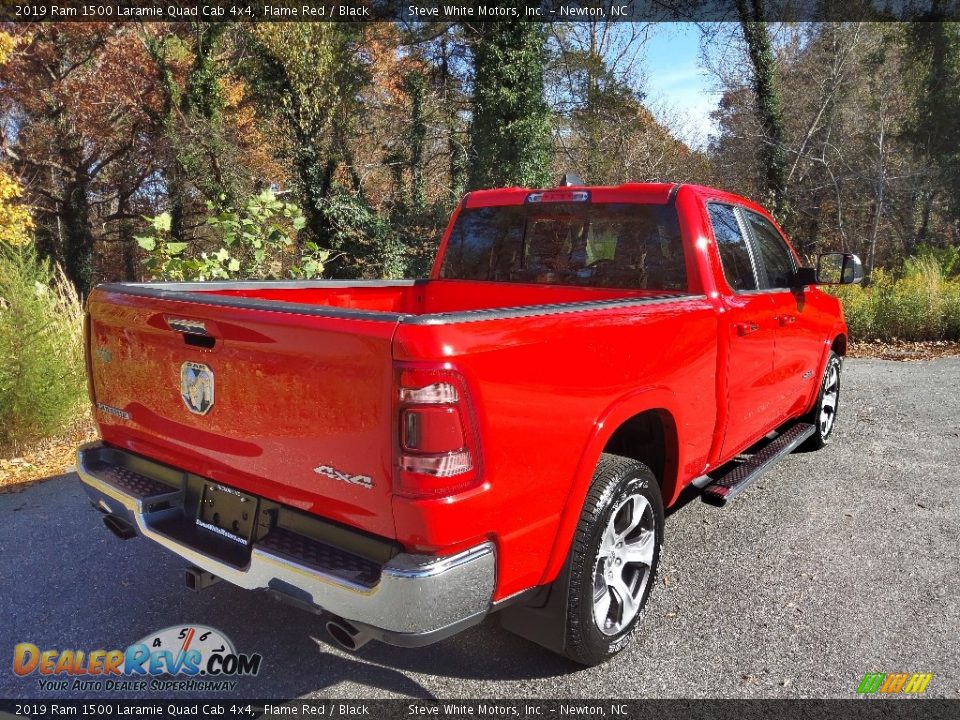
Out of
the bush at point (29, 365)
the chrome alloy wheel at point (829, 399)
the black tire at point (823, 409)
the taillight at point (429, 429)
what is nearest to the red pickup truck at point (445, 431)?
the taillight at point (429, 429)

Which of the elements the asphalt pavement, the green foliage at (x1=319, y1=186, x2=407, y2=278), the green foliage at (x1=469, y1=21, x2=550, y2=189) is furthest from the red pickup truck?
the green foliage at (x1=319, y1=186, x2=407, y2=278)

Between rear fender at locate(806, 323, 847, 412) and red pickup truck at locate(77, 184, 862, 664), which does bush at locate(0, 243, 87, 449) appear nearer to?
red pickup truck at locate(77, 184, 862, 664)

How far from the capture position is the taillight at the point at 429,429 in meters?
1.92

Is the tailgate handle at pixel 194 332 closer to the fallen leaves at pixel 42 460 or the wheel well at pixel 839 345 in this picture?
the fallen leaves at pixel 42 460

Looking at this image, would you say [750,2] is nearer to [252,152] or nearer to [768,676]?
[252,152]

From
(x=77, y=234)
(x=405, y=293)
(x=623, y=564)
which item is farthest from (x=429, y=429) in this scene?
(x=77, y=234)

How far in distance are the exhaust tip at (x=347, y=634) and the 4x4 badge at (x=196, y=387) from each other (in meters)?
0.91

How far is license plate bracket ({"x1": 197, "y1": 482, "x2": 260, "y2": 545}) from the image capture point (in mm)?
2365

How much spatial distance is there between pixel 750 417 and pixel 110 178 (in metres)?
27.4

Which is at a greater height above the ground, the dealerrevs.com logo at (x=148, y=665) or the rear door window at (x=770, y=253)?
the rear door window at (x=770, y=253)

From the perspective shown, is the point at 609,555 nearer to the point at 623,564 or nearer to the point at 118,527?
the point at 623,564

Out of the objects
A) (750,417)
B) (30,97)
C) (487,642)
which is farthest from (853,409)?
(30,97)

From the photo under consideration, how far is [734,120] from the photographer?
23766 millimetres

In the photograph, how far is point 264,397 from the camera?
2234 mm
